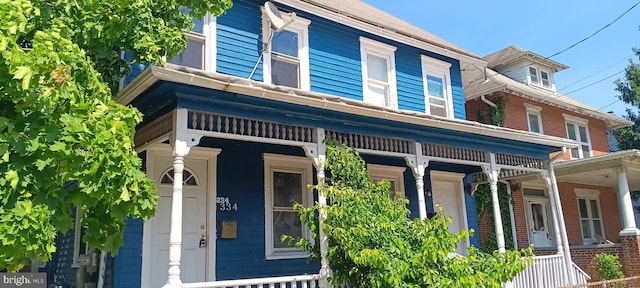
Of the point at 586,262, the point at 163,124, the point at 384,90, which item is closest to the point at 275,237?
the point at 163,124

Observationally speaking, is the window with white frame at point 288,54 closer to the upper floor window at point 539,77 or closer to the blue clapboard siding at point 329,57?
the blue clapboard siding at point 329,57

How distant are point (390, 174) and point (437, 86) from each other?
322 centimetres

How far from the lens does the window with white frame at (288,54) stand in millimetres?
9844

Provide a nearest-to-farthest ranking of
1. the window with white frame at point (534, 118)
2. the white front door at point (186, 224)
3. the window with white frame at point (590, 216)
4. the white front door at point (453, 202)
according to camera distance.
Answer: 1. the white front door at point (186, 224)
2. the white front door at point (453, 202)
3. the window with white frame at point (534, 118)
4. the window with white frame at point (590, 216)

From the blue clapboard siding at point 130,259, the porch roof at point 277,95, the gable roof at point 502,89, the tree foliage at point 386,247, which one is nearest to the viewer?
the porch roof at point 277,95

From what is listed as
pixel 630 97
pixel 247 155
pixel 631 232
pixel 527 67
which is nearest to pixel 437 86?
pixel 247 155

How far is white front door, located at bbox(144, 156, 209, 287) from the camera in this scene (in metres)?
7.80

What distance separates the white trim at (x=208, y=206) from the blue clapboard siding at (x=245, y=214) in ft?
0.36

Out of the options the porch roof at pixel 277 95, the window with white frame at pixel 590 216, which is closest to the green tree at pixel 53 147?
the porch roof at pixel 277 95

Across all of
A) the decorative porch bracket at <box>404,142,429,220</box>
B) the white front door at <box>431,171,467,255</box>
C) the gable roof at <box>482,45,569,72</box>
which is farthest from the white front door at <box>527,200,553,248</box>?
the decorative porch bracket at <box>404,142,429,220</box>

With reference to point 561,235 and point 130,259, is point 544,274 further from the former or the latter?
point 130,259

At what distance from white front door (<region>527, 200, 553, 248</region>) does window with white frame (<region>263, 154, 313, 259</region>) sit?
954 cm

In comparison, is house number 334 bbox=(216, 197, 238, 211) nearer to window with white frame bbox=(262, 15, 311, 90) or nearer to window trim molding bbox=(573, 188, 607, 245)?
window with white frame bbox=(262, 15, 311, 90)

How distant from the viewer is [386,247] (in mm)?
6355
